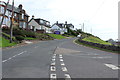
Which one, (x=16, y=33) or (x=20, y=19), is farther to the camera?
(x=20, y=19)

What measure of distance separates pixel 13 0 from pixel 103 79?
2704cm

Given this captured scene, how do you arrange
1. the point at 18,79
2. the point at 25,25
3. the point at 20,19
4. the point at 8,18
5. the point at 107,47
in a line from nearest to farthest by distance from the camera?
1. the point at 18,79
2. the point at 107,47
3. the point at 8,18
4. the point at 20,19
5. the point at 25,25

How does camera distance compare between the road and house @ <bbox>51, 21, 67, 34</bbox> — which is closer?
the road

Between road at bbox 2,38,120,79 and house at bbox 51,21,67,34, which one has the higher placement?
house at bbox 51,21,67,34

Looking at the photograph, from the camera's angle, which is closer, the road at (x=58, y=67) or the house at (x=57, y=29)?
the road at (x=58, y=67)

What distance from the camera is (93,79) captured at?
6328mm

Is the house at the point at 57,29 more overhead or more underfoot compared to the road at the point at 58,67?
more overhead

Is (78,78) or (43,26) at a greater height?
(43,26)

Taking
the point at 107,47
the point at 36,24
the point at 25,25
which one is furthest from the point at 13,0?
the point at 36,24

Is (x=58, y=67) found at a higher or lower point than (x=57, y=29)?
lower

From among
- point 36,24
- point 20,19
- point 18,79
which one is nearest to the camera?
point 18,79

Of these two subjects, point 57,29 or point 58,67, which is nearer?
point 58,67

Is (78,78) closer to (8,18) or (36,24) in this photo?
(8,18)

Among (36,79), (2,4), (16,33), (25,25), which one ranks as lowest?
(36,79)
